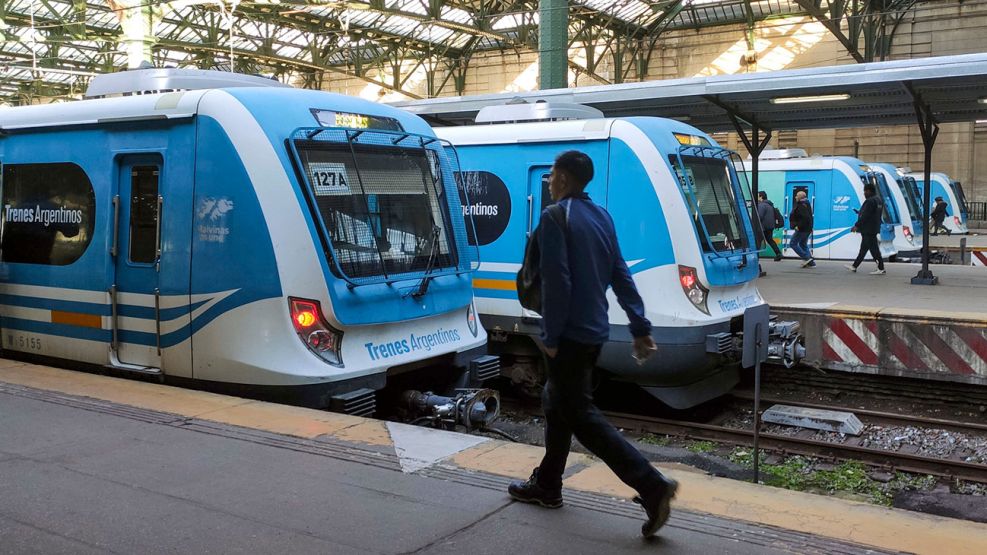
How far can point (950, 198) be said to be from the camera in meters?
Answer: 29.3

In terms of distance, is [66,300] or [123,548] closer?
[123,548]

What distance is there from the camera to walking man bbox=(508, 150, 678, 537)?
13.4 ft

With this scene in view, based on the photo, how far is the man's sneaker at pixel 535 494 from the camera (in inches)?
172

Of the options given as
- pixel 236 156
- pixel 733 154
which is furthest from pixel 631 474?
pixel 733 154

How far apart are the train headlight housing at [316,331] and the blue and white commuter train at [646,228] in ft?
8.21

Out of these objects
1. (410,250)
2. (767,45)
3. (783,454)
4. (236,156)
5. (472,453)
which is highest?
(767,45)

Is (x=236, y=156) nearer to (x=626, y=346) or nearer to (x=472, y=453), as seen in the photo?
(x=472, y=453)

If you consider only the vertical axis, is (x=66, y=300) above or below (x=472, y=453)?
above

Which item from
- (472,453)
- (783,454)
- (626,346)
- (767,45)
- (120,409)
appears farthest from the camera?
(767,45)

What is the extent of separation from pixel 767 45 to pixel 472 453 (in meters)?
33.8

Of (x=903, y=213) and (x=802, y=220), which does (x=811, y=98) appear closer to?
(x=802, y=220)

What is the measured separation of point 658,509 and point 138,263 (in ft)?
15.3

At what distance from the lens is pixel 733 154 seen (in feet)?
33.3

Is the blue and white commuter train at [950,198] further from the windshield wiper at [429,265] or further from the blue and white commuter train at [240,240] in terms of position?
the blue and white commuter train at [240,240]
